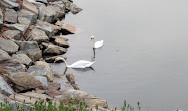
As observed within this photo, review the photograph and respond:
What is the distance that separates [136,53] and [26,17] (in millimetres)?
5702

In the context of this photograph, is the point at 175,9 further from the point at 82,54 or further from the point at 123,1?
the point at 82,54

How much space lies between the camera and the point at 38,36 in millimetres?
14773

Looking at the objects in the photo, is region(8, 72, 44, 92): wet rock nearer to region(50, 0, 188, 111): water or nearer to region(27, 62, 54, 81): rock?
region(27, 62, 54, 81): rock

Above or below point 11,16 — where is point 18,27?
below

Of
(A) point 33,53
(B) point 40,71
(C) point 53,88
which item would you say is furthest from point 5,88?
(A) point 33,53

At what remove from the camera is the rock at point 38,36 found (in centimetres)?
1445

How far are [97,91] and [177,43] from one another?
7.25 metres

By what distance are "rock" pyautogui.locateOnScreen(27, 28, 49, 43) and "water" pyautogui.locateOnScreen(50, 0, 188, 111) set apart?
1.40m

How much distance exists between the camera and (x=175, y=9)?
24.1m

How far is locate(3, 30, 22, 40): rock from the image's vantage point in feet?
43.2

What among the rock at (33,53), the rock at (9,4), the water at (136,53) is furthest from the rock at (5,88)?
the rock at (9,4)

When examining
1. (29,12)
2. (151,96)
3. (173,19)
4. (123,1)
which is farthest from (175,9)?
(151,96)

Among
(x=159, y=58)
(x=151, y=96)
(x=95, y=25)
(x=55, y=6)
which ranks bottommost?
(x=151, y=96)

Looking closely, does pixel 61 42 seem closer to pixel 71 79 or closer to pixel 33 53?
pixel 33 53
